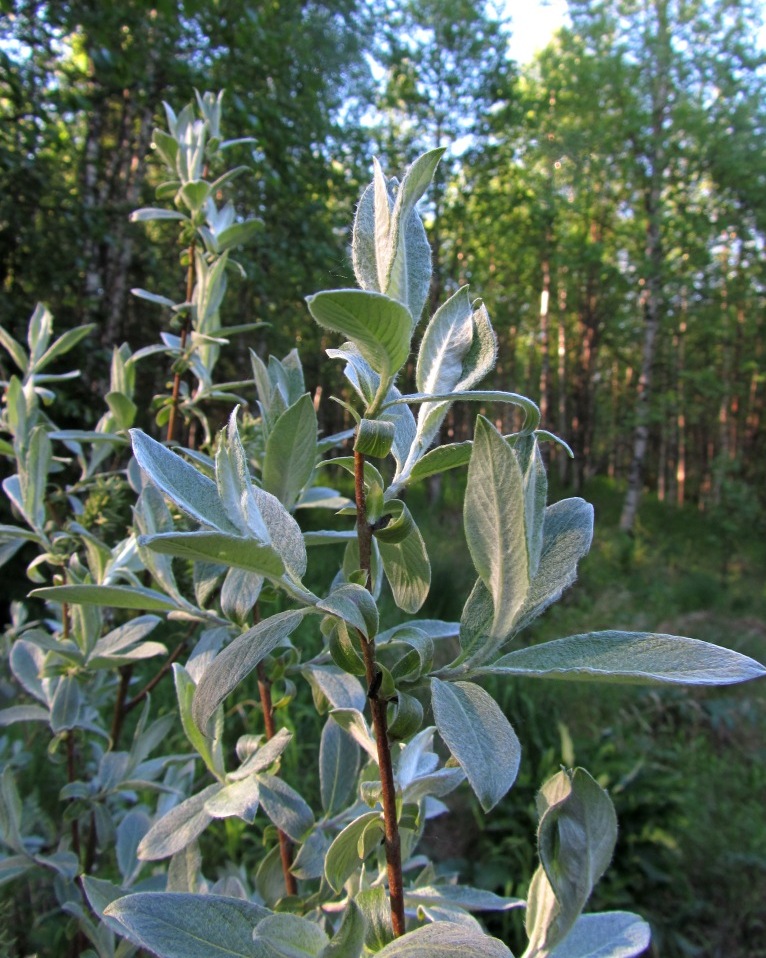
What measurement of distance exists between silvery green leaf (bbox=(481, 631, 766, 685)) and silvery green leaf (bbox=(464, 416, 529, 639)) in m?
0.02

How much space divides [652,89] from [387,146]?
11.5 feet

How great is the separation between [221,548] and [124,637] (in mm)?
482

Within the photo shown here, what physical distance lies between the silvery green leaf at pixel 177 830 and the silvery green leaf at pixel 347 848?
0.13 m

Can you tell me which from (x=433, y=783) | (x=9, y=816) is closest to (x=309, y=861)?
(x=433, y=783)

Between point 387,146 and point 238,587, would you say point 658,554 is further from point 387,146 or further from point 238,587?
point 238,587

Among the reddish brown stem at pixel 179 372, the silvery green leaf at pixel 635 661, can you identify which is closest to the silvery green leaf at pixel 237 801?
the silvery green leaf at pixel 635 661

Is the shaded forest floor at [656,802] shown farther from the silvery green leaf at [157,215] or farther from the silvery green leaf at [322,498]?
the silvery green leaf at [157,215]

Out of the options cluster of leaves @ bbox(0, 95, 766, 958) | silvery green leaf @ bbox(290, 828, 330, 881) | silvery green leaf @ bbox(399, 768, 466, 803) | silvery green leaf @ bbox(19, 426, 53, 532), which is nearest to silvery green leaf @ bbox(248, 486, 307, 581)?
cluster of leaves @ bbox(0, 95, 766, 958)

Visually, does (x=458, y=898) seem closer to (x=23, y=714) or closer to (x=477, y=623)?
(x=477, y=623)

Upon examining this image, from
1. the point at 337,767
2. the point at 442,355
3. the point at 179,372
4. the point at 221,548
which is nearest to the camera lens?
the point at 221,548

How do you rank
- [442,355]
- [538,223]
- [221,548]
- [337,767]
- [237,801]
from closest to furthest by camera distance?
[221,548], [442,355], [237,801], [337,767], [538,223]

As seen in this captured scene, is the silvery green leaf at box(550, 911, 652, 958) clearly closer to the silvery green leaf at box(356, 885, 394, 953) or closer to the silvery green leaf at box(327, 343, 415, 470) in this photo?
the silvery green leaf at box(356, 885, 394, 953)

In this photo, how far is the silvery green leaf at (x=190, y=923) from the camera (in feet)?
1.03

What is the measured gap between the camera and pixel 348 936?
1.02ft
